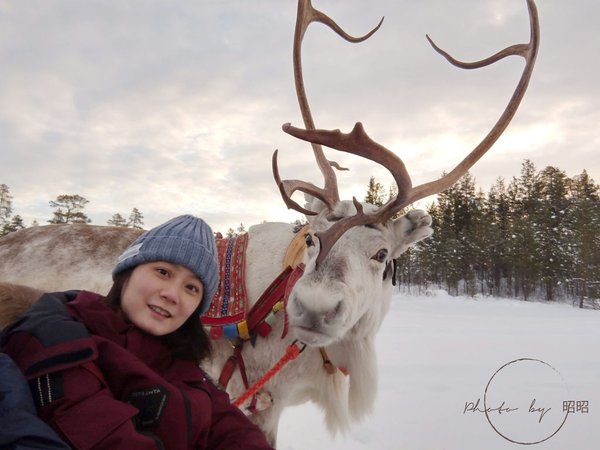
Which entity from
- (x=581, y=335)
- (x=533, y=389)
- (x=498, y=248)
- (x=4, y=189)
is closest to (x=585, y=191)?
(x=498, y=248)

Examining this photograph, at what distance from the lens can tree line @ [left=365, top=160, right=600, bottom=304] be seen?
3403 cm

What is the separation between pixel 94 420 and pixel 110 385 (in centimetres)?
17

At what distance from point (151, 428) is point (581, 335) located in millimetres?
11161

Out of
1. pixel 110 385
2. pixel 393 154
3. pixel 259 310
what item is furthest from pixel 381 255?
pixel 110 385

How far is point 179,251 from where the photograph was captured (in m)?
1.52

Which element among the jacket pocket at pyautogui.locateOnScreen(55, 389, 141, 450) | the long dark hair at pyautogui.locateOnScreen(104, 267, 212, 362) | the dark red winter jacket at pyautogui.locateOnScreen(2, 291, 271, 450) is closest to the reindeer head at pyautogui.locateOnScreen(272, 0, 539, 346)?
the long dark hair at pyautogui.locateOnScreen(104, 267, 212, 362)

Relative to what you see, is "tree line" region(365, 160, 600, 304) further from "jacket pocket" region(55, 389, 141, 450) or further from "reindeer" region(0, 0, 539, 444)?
"jacket pocket" region(55, 389, 141, 450)

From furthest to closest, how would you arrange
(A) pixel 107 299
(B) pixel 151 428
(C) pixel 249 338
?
(C) pixel 249 338
(A) pixel 107 299
(B) pixel 151 428

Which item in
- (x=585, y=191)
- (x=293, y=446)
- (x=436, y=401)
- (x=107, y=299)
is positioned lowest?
(x=293, y=446)

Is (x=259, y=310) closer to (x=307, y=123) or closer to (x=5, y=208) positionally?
(x=307, y=123)

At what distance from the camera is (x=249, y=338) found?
8.84 ft

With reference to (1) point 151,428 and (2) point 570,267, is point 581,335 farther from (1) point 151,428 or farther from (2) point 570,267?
(2) point 570,267

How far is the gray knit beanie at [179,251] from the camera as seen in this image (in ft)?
4.96

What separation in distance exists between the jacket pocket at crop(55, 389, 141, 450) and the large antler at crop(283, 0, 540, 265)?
4.18ft
